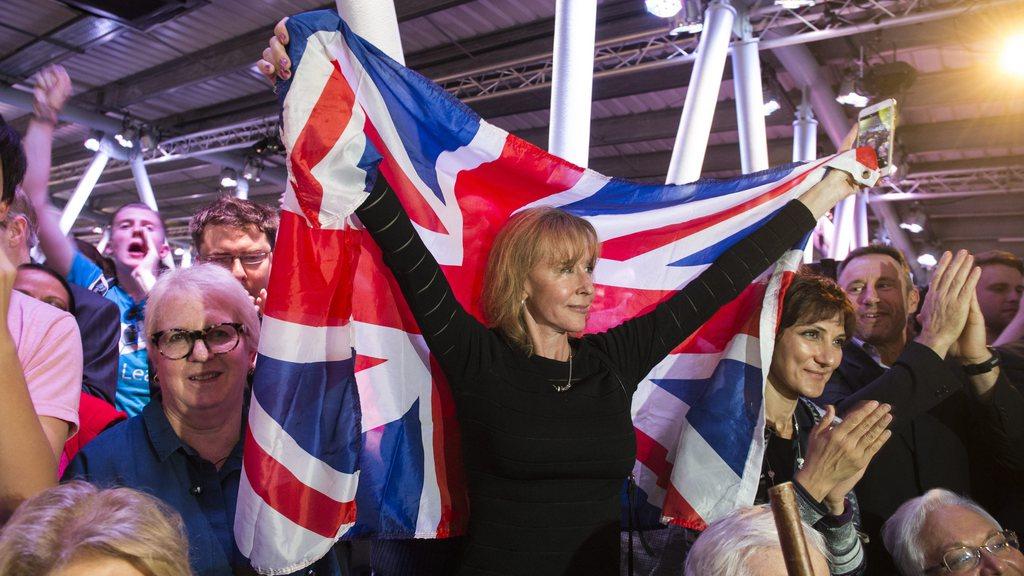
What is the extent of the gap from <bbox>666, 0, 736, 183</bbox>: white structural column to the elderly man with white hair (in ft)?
7.49

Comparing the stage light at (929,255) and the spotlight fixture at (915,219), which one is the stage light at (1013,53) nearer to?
the spotlight fixture at (915,219)

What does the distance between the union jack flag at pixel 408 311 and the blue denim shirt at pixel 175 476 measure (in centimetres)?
6

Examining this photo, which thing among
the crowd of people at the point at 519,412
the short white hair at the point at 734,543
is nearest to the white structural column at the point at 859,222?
the crowd of people at the point at 519,412

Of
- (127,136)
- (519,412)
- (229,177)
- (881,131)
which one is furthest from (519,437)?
(229,177)

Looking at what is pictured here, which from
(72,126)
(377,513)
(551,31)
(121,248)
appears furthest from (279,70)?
(72,126)

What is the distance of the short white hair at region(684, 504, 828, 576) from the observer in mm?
1355

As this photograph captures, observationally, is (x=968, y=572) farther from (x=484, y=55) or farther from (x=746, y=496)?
(x=484, y=55)

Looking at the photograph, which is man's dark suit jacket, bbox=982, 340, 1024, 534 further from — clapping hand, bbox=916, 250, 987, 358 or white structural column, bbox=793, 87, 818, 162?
white structural column, bbox=793, 87, 818, 162

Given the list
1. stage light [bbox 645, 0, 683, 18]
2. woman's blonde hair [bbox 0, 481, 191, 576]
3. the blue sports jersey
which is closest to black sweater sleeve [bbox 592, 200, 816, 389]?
woman's blonde hair [bbox 0, 481, 191, 576]

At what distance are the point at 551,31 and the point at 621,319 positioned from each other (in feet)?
19.1

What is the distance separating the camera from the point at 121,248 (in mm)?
3002

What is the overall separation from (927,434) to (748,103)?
365 cm

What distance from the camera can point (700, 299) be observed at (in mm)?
2004

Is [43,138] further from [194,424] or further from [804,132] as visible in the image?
[804,132]
